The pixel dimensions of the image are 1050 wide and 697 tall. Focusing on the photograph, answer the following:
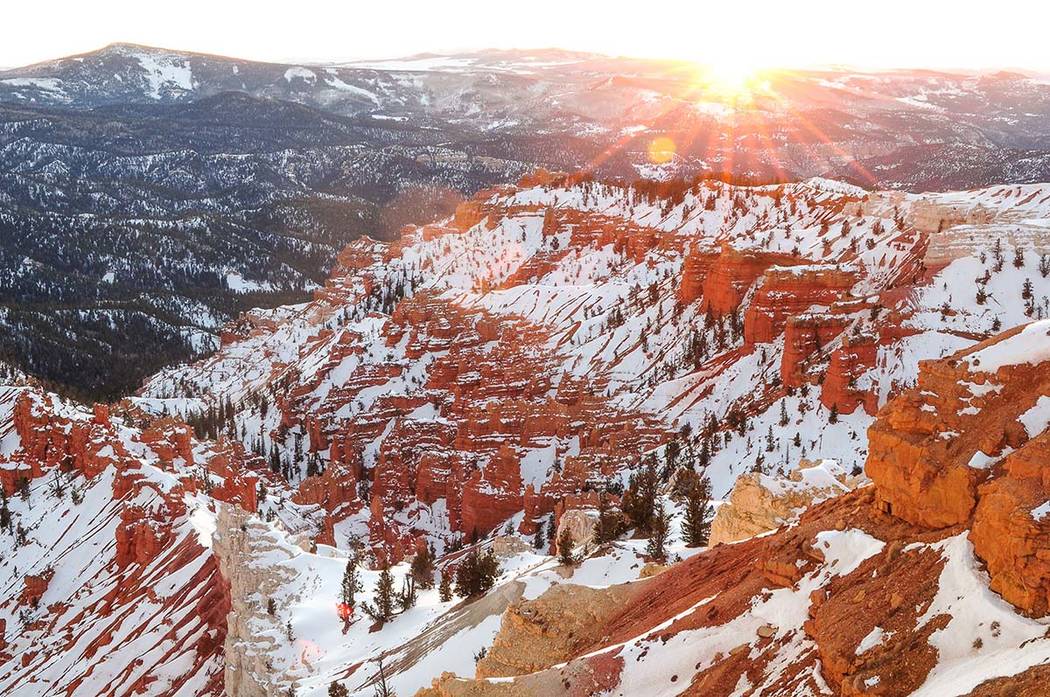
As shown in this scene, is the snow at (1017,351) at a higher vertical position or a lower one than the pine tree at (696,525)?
higher

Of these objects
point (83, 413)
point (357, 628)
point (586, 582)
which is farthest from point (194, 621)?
point (83, 413)

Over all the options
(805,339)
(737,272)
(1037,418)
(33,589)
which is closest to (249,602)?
(33,589)

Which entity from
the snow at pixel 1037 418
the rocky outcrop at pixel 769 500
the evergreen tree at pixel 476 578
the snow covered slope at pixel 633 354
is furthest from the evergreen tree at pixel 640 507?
the snow at pixel 1037 418

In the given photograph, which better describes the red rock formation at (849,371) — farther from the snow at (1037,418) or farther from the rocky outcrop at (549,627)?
the snow at (1037,418)

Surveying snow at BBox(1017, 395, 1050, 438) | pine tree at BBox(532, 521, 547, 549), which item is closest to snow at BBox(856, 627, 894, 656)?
snow at BBox(1017, 395, 1050, 438)

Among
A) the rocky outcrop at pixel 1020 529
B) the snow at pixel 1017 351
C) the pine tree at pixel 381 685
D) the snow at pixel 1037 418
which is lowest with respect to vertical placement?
the pine tree at pixel 381 685

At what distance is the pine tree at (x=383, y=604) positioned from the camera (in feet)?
125

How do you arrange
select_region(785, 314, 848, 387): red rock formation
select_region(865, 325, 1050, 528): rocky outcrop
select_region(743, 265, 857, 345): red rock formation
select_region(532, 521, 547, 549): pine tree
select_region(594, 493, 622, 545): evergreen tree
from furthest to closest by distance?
1. select_region(743, 265, 857, 345): red rock formation
2. select_region(785, 314, 848, 387): red rock formation
3. select_region(532, 521, 547, 549): pine tree
4. select_region(594, 493, 622, 545): evergreen tree
5. select_region(865, 325, 1050, 528): rocky outcrop

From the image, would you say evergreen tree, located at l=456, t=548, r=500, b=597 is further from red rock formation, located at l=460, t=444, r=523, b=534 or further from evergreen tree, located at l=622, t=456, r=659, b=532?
red rock formation, located at l=460, t=444, r=523, b=534

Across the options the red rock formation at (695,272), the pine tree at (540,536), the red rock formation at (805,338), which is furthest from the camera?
the red rock formation at (695,272)

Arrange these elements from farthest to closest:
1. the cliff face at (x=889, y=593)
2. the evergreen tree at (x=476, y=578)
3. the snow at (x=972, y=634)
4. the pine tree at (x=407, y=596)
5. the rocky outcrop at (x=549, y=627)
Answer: the pine tree at (x=407, y=596) → the evergreen tree at (x=476, y=578) → the rocky outcrop at (x=549, y=627) → the cliff face at (x=889, y=593) → the snow at (x=972, y=634)

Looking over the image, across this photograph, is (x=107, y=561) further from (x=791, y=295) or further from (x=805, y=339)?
(x=791, y=295)

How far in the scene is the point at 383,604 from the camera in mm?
38156

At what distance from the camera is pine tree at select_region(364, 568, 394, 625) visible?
3797 centimetres
